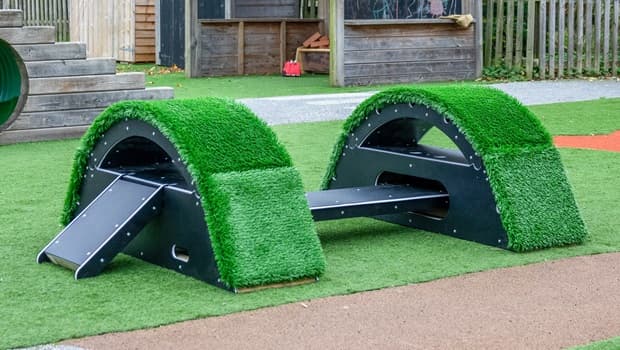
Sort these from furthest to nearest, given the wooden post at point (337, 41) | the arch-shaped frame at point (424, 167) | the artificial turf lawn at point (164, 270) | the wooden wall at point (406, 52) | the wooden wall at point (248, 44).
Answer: the wooden wall at point (248, 44), the wooden wall at point (406, 52), the wooden post at point (337, 41), the arch-shaped frame at point (424, 167), the artificial turf lawn at point (164, 270)

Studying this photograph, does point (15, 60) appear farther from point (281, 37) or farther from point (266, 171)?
point (281, 37)

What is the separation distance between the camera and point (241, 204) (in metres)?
5.71

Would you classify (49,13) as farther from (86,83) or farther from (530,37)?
(86,83)

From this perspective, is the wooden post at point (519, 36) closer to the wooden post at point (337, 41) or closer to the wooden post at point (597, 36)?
the wooden post at point (597, 36)

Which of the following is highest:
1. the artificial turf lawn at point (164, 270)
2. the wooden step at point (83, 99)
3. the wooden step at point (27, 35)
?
the wooden step at point (27, 35)

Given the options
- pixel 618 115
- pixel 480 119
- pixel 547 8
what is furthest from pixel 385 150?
pixel 547 8

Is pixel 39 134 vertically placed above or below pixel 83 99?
below

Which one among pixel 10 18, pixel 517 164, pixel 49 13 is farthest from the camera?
pixel 49 13

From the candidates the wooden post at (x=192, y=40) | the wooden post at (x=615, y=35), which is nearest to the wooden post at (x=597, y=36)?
the wooden post at (x=615, y=35)

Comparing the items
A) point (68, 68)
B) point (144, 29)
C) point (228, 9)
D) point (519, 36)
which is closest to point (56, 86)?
point (68, 68)

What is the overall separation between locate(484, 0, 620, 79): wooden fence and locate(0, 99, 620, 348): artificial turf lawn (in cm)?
984

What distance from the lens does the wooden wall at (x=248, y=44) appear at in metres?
19.7

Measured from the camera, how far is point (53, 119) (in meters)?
11.5

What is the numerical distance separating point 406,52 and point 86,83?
7586 millimetres
